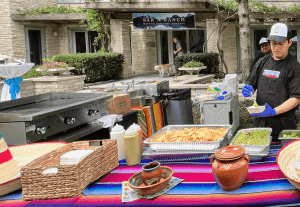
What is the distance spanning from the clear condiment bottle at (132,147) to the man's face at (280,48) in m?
1.55

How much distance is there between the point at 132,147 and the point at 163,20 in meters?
13.5

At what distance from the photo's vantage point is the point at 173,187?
209cm

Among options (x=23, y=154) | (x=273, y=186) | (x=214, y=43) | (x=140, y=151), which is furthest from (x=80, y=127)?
(x=214, y=43)

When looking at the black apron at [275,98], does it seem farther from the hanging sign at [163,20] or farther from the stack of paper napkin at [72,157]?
the hanging sign at [163,20]

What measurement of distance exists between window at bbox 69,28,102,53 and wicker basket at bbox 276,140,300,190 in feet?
54.6

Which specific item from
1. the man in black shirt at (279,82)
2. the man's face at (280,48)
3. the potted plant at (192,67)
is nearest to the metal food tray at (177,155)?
the man in black shirt at (279,82)

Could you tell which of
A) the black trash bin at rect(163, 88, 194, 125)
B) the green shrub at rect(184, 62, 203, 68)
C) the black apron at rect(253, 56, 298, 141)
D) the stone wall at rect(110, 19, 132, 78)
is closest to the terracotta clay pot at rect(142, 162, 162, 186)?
the black apron at rect(253, 56, 298, 141)

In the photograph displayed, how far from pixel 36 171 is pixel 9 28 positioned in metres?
15.3

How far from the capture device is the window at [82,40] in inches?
727

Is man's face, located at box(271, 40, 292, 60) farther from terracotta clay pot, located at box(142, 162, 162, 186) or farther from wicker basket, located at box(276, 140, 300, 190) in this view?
terracotta clay pot, located at box(142, 162, 162, 186)

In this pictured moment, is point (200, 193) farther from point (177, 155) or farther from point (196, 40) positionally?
point (196, 40)

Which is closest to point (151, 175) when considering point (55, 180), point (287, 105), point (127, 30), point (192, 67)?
point (55, 180)

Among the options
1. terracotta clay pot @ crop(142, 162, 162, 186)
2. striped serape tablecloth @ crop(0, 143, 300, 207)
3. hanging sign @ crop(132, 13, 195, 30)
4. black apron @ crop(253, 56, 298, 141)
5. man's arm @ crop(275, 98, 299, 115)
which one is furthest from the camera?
hanging sign @ crop(132, 13, 195, 30)

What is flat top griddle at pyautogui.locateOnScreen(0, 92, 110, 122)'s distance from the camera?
3.25 metres
